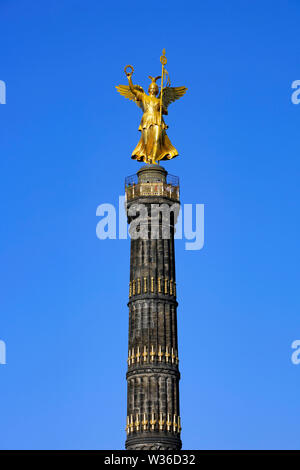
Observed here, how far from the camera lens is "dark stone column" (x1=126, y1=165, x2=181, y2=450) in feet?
272

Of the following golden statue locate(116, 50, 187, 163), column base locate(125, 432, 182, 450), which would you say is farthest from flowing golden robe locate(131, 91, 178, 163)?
column base locate(125, 432, 182, 450)

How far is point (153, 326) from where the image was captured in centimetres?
8594

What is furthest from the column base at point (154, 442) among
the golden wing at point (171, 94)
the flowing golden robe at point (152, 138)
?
the golden wing at point (171, 94)

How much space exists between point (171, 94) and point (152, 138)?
5314 mm

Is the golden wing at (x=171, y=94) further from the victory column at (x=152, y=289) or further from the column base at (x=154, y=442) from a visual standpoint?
the column base at (x=154, y=442)

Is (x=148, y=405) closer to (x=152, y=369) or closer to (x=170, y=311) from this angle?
(x=152, y=369)

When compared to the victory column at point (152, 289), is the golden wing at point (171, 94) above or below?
above

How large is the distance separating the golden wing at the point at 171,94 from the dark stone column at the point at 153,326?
7199 millimetres

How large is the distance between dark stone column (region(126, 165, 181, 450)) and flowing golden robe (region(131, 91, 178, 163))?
1.62 meters

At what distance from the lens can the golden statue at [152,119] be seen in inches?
3701
